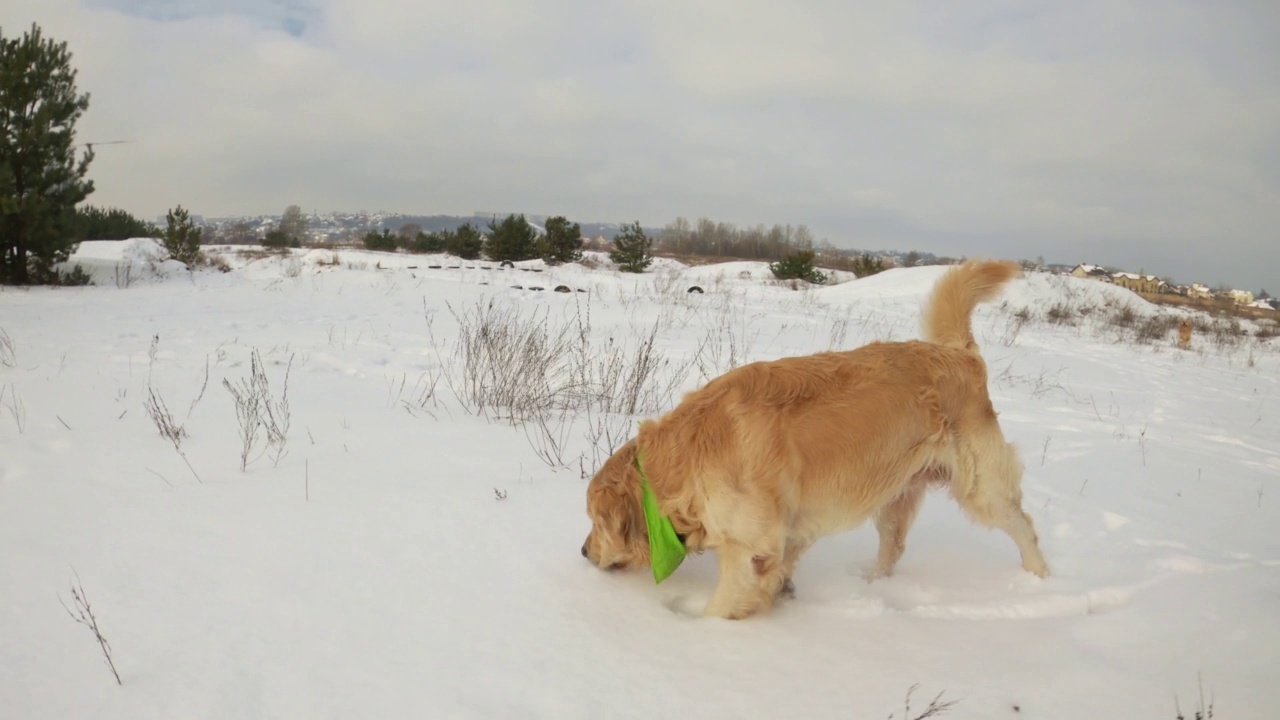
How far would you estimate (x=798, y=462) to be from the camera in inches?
98.3

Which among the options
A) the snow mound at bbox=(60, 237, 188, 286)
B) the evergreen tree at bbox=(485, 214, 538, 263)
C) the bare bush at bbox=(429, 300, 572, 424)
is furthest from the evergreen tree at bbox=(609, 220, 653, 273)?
the bare bush at bbox=(429, 300, 572, 424)

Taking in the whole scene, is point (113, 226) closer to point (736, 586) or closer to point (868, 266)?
point (868, 266)

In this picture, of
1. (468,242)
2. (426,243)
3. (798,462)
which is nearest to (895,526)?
(798,462)

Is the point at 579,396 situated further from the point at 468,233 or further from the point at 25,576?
the point at 468,233

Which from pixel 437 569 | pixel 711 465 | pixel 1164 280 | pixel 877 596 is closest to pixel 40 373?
pixel 437 569

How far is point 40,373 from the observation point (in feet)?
17.8

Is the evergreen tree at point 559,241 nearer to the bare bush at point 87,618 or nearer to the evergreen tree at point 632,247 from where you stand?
the evergreen tree at point 632,247

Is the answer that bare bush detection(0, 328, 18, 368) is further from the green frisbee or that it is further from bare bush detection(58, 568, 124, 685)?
the green frisbee

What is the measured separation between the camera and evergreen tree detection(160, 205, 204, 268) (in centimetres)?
2022

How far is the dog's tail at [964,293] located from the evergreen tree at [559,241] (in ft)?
88.1

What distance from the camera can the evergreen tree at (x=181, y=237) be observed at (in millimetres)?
20219

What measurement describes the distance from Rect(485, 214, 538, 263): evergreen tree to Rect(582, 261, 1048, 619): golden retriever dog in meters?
29.4

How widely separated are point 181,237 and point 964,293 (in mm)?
23965

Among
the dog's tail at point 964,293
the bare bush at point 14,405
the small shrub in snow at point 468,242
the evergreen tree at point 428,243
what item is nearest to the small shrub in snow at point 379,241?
the evergreen tree at point 428,243
